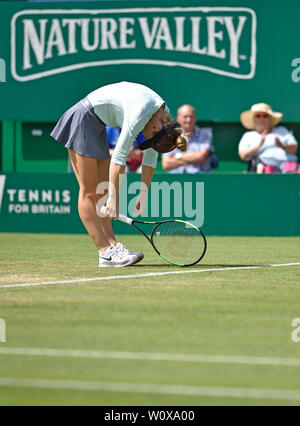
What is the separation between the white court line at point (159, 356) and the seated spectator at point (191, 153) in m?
8.60

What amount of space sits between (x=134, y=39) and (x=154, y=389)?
10157mm

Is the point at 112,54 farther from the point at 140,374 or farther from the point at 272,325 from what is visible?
the point at 140,374

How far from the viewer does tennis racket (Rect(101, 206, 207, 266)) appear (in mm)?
8305

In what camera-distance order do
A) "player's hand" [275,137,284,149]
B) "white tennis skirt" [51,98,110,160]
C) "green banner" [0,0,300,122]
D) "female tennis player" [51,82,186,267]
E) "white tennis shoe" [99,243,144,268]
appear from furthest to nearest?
"green banner" [0,0,300,122], "player's hand" [275,137,284,149], "white tennis shoe" [99,243,144,268], "white tennis skirt" [51,98,110,160], "female tennis player" [51,82,186,267]

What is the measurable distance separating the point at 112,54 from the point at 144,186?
5.76 metres

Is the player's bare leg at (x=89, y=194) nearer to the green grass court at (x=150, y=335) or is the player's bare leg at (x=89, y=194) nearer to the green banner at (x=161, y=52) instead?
the green grass court at (x=150, y=335)

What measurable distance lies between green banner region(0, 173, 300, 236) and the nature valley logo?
1819 mm

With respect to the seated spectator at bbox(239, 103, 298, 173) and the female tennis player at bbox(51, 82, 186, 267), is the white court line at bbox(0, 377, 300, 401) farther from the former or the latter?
the seated spectator at bbox(239, 103, 298, 173)

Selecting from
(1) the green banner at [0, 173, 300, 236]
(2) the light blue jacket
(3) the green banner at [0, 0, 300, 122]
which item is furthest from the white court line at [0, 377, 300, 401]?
(3) the green banner at [0, 0, 300, 122]

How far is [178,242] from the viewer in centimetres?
843

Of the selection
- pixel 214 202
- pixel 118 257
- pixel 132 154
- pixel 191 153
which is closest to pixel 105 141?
pixel 118 257

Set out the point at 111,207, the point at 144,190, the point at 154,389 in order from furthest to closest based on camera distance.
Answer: the point at 144,190 < the point at 111,207 < the point at 154,389

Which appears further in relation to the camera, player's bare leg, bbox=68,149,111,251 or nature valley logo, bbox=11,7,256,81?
nature valley logo, bbox=11,7,256,81

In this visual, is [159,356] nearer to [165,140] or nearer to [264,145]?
[165,140]
